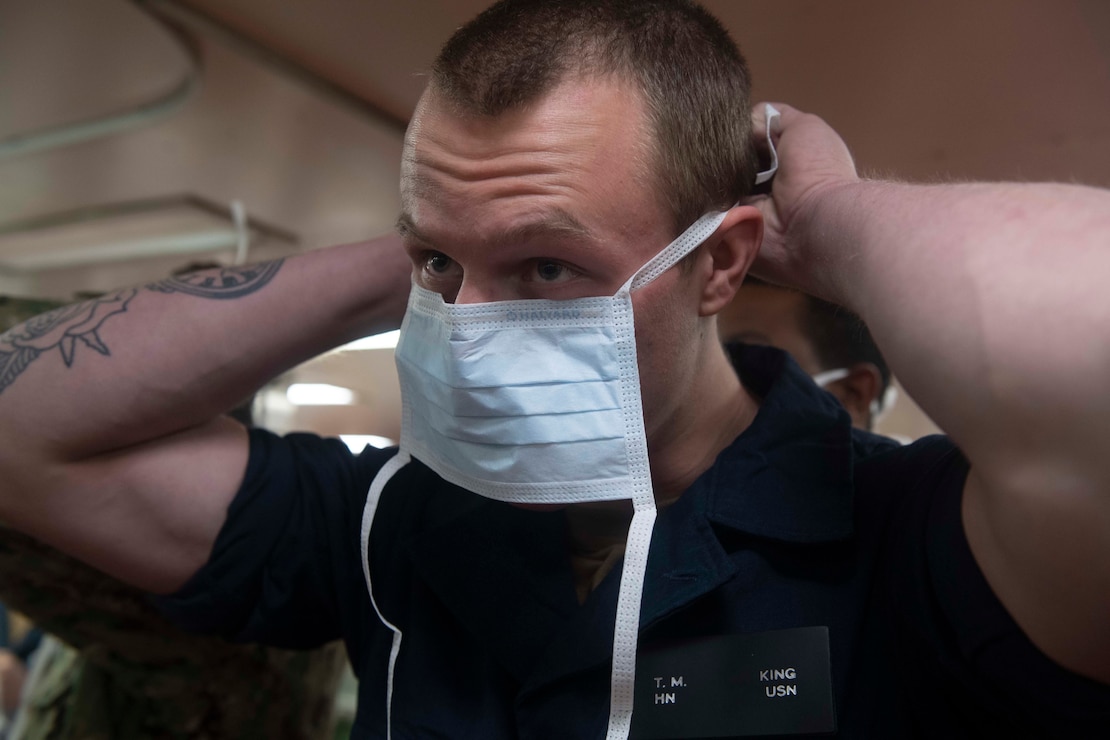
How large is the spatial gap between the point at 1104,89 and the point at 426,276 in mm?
1368

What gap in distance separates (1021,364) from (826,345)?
1.62 meters

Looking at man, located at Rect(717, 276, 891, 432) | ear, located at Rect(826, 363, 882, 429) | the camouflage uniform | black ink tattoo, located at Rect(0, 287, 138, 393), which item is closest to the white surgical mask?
black ink tattoo, located at Rect(0, 287, 138, 393)

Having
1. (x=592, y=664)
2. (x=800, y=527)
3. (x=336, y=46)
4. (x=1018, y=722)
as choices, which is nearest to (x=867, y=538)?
(x=800, y=527)

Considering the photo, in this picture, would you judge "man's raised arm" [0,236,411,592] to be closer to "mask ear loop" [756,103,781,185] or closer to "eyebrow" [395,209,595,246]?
"eyebrow" [395,209,595,246]

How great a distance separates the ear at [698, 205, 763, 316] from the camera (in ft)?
4.14

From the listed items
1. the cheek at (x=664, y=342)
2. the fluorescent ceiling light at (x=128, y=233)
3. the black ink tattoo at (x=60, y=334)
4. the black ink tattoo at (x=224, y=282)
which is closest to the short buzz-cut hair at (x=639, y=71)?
the cheek at (x=664, y=342)

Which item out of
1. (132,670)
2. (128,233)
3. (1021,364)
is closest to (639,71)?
(1021,364)

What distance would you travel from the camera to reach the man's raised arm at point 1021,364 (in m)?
0.73

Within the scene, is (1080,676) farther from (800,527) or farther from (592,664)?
(592,664)

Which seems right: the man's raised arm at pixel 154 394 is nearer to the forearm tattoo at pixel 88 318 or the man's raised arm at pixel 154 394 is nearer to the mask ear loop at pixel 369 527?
the forearm tattoo at pixel 88 318

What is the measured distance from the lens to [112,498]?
1380mm

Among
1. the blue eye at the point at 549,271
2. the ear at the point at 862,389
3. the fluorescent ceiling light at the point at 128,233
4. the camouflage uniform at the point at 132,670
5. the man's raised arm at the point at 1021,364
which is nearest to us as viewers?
the man's raised arm at the point at 1021,364

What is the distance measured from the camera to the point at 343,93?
6.59ft

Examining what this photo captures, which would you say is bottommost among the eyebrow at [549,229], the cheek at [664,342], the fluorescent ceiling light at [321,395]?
the cheek at [664,342]
